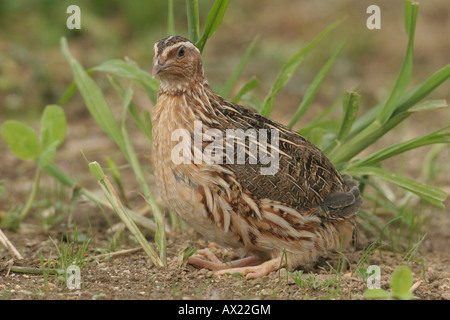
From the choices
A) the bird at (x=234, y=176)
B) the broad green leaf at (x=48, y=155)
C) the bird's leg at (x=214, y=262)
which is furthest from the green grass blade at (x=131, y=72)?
the bird's leg at (x=214, y=262)

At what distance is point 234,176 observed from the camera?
4.48 meters

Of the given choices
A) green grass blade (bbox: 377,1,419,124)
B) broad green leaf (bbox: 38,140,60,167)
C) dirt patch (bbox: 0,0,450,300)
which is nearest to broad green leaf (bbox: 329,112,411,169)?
green grass blade (bbox: 377,1,419,124)

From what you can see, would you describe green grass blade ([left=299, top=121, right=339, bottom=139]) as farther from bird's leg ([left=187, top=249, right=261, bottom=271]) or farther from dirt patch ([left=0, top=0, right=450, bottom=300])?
bird's leg ([left=187, top=249, right=261, bottom=271])

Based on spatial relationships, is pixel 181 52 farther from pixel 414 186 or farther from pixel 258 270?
pixel 414 186

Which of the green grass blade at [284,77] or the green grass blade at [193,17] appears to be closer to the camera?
the green grass blade at [193,17]

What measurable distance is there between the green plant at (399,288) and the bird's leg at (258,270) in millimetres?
775

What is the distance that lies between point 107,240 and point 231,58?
5.49 meters

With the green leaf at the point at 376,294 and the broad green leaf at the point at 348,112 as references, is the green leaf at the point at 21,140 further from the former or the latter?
the green leaf at the point at 376,294

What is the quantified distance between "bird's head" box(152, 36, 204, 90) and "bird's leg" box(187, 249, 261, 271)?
120 cm

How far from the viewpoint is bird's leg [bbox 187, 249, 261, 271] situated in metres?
4.73

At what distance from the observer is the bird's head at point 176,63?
4410 millimetres

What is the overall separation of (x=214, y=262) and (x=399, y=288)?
144 centimetres
